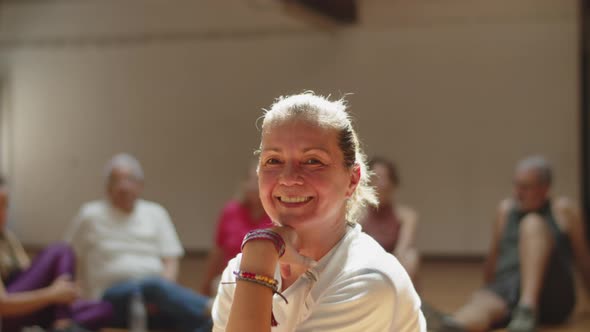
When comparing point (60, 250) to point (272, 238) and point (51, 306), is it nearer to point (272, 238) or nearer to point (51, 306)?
point (51, 306)

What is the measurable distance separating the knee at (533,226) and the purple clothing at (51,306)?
2736 millimetres

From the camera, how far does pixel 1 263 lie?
174 inches

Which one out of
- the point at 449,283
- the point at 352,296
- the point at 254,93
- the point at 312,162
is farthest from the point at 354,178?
the point at 254,93

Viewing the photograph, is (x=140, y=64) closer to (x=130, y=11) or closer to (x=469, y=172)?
(x=130, y=11)

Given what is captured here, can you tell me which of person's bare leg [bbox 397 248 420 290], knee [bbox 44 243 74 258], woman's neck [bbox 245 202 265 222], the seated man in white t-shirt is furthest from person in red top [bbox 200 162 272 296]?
person's bare leg [bbox 397 248 420 290]

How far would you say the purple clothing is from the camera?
175 inches

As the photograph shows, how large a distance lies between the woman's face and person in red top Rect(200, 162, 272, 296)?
3274 millimetres

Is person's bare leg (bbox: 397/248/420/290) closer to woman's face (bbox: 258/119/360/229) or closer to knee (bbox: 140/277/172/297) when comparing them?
knee (bbox: 140/277/172/297)

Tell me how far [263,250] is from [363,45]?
8093mm

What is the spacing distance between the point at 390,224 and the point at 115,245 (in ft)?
5.94

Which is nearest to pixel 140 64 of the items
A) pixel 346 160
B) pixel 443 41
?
pixel 443 41

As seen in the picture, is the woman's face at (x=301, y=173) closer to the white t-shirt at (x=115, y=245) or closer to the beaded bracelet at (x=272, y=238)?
the beaded bracelet at (x=272, y=238)

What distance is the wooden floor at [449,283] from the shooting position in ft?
18.2

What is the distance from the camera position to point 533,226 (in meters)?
5.22
